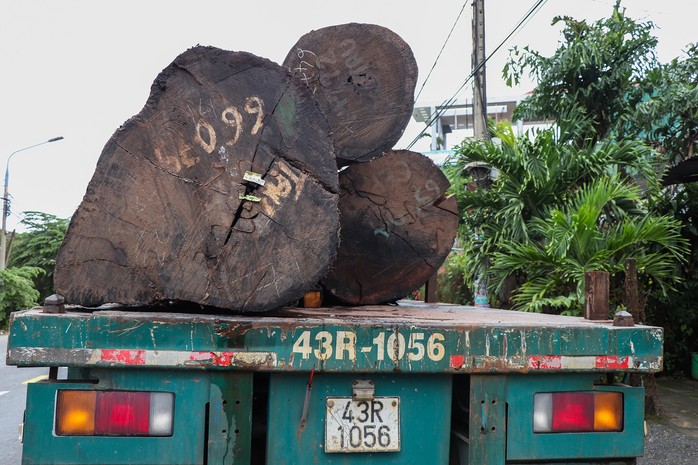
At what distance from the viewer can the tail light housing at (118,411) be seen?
2113 mm

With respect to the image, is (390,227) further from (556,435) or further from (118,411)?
(118,411)

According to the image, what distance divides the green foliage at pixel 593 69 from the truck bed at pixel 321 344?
7261 millimetres

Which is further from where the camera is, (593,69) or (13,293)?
(13,293)

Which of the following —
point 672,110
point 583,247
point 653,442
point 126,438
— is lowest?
point 653,442

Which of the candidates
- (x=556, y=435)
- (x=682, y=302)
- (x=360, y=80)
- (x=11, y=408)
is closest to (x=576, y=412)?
(x=556, y=435)

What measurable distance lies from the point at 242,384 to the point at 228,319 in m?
0.21

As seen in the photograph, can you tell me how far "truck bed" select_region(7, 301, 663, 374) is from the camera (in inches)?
81.3

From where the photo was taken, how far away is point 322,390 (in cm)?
221

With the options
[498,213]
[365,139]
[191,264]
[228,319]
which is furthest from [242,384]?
[498,213]

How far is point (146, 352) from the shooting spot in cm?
208

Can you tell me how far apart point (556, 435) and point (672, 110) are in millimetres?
7781

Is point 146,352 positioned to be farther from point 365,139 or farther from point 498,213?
point 498,213

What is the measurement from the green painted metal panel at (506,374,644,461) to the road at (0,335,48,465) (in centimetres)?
363

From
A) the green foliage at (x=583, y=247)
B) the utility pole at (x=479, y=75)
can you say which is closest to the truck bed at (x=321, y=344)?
the green foliage at (x=583, y=247)
